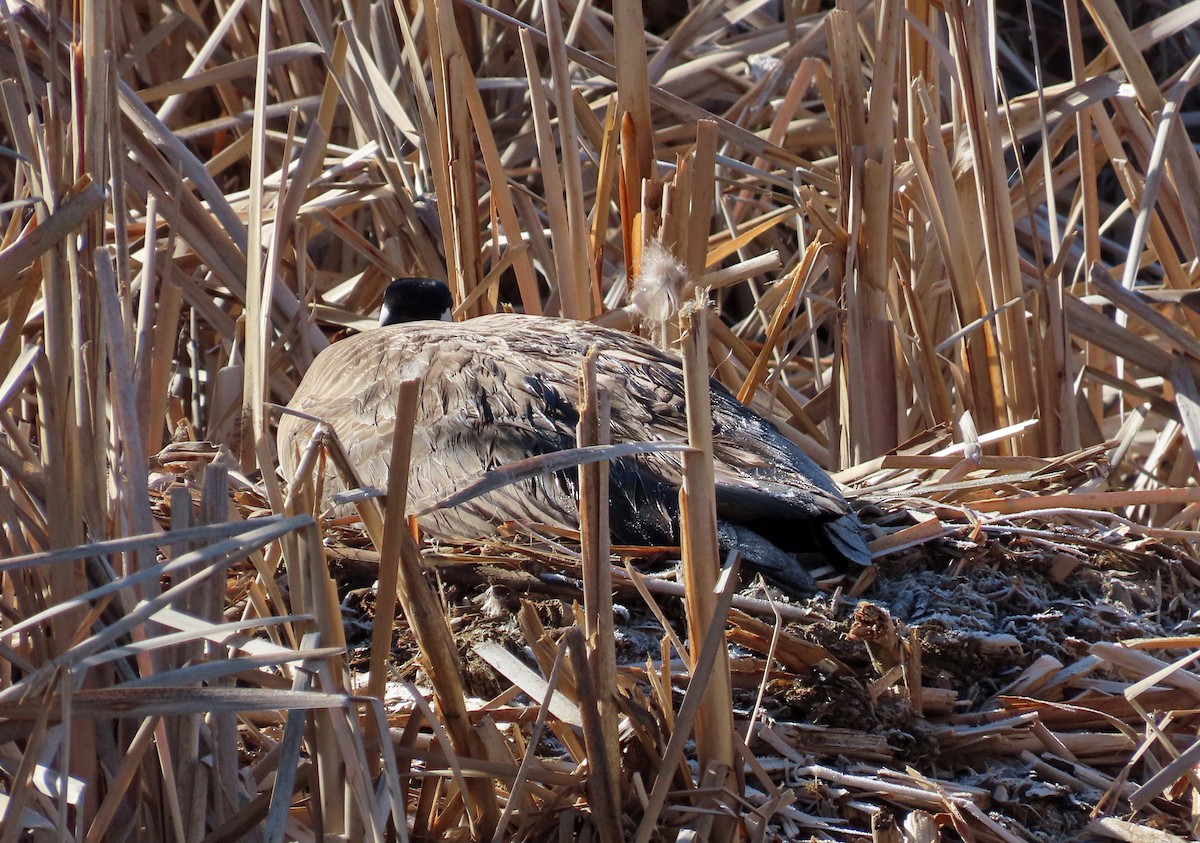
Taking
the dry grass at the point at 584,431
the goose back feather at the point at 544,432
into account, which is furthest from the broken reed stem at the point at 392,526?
the goose back feather at the point at 544,432

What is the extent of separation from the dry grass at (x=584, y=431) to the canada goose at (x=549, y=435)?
11 centimetres

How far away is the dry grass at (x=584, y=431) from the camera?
1595mm

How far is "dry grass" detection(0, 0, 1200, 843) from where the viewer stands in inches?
62.8

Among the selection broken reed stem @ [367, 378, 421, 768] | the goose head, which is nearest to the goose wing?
the goose head

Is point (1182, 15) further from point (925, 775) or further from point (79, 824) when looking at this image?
point (79, 824)

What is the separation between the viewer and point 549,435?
97.3 inches

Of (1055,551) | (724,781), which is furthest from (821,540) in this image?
(724,781)

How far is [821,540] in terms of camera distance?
234cm

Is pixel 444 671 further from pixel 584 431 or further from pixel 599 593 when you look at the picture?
pixel 584 431

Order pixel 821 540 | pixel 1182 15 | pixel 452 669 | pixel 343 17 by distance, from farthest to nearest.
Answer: pixel 343 17
pixel 1182 15
pixel 821 540
pixel 452 669

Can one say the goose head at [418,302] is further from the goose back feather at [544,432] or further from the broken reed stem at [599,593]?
the broken reed stem at [599,593]

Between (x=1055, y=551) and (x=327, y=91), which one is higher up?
(x=327, y=91)

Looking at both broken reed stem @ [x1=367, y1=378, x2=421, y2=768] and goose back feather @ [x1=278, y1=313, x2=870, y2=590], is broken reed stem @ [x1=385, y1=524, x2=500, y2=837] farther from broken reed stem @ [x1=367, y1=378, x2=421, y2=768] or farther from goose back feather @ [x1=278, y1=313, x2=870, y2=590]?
goose back feather @ [x1=278, y1=313, x2=870, y2=590]

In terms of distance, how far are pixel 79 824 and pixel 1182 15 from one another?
2.95 metres
